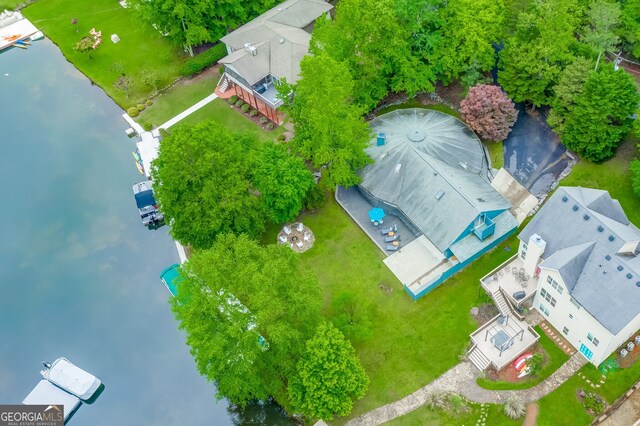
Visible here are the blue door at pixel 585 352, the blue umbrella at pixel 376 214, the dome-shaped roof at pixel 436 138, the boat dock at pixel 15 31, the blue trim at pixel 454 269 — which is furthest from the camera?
the boat dock at pixel 15 31

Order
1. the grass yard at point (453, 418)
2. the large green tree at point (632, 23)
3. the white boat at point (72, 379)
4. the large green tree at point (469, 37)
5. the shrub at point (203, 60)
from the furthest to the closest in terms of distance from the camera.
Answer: the shrub at point (203, 60)
the large green tree at point (632, 23)
the large green tree at point (469, 37)
the white boat at point (72, 379)
the grass yard at point (453, 418)

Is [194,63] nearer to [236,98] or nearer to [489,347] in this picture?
[236,98]

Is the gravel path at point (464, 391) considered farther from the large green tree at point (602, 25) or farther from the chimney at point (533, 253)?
the large green tree at point (602, 25)

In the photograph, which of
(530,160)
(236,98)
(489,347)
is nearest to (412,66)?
(530,160)

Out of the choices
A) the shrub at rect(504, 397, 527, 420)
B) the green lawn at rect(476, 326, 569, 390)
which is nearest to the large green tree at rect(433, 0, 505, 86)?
the green lawn at rect(476, 326, 569, 390)

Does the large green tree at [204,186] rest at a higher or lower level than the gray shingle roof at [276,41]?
lower

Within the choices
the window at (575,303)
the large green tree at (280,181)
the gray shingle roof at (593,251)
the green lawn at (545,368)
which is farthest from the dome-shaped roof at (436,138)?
the green lawn at (545,368)
